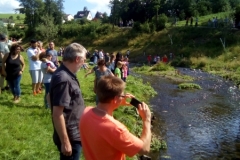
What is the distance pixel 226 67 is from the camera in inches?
1305

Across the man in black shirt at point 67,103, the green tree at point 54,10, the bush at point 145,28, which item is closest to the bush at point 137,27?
the bush at point 145,28

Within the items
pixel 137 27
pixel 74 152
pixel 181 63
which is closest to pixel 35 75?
pixel 74 152

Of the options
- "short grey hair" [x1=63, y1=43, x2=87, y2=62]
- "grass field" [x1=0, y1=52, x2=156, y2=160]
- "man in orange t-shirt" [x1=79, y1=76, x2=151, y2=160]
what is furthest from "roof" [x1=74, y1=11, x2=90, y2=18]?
"man in orange t-shirt" [x1=79, y1=76, x2=151, y2=160]

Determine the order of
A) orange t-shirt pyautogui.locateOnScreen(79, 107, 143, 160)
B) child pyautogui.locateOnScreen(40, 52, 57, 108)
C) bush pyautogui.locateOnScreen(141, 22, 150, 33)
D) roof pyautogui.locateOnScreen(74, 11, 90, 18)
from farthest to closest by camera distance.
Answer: roof pyautogui.locateOnScreen(74, 11, 90, 18), bush pyautogui.locateOnScreen(141, 22, 150, 33), child pyautogui.locateOnScreen(40, 52, 57, 108), orange t-shirt pyautogui.locateOnScreen(79, 107, 143, 160)

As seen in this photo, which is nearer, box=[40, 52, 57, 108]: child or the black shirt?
the black shirt

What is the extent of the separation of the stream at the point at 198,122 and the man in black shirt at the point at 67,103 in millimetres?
5325

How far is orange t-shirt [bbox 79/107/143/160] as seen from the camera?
9.93 feet

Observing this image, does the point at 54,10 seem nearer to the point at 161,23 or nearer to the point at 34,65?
the point at 161,23

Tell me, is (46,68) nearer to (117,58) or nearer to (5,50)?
(5,50)

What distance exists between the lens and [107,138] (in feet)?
9.97

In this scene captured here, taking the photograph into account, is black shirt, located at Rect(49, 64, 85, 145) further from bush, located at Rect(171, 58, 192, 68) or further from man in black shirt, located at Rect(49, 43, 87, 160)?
bush, located at Rect(171, 58, 192, 68)

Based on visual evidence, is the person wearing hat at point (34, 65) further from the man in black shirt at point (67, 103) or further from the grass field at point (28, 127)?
the man in black shirt at point (67, 103)

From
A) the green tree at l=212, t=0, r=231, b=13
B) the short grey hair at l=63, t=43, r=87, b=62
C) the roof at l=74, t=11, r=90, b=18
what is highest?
the roof at l=74, t=11, r=90, b=18

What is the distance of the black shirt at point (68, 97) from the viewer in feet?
13.3
